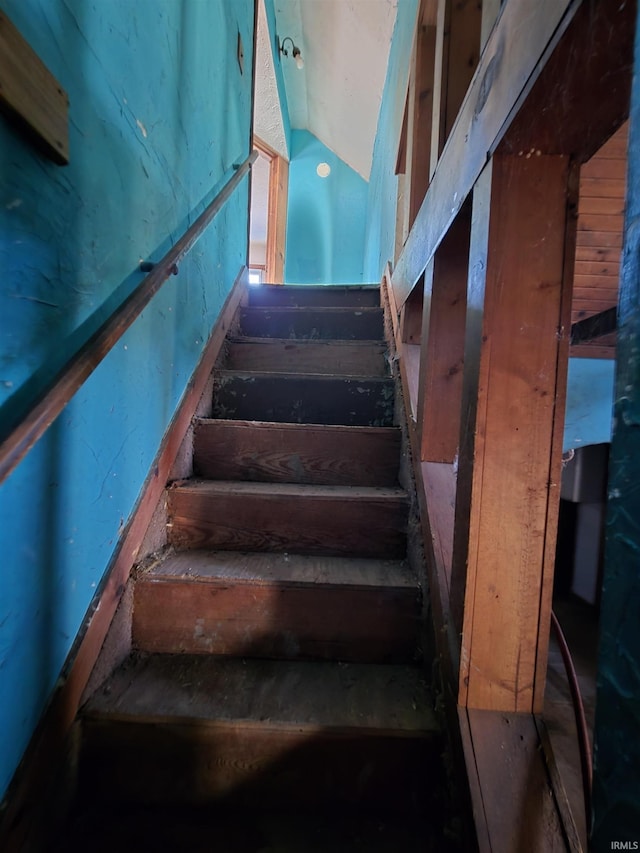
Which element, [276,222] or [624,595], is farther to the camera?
[276,222]

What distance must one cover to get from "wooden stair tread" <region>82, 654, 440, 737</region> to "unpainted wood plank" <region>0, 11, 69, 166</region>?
111cm

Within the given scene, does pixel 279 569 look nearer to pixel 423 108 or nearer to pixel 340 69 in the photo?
pixel 423 108

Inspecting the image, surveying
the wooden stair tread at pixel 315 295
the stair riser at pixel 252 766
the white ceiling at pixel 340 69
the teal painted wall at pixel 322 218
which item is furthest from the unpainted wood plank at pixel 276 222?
the stair riser at pixel 252 766

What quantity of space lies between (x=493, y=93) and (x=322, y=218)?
483cm

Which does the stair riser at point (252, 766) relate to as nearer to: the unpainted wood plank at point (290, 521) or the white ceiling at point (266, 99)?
the unpainted wood plank at point (290, 521)

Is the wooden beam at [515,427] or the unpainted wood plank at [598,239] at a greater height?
the unpainted wood plank at [598,239]

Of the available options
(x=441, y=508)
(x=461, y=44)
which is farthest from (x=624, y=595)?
(x=461, y=44)

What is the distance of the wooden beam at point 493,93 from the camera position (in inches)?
21.9

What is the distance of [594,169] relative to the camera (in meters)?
1.29

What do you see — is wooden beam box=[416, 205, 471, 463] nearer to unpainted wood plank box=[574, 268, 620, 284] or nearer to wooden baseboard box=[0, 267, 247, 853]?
wooden baseboard box=[0, 267, 247, 853]

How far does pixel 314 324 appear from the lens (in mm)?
2080

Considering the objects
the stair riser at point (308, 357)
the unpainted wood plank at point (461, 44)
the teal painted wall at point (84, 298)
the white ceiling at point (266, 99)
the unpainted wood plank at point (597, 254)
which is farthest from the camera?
the white ceiling at point (266, 99)

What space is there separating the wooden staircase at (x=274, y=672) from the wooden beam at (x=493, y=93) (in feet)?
2.44

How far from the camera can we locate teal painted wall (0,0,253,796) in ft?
2.10
